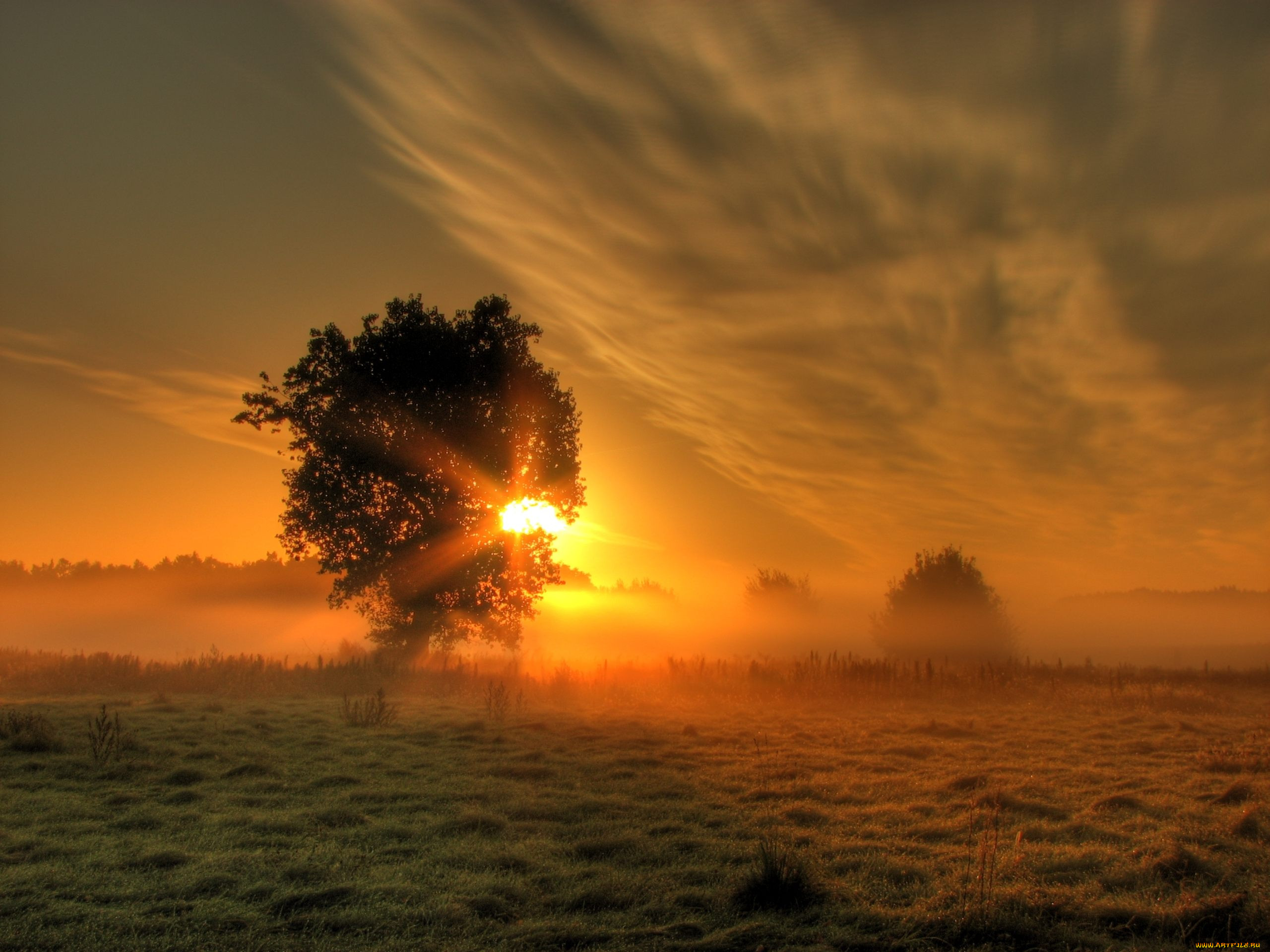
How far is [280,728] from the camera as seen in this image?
1547 centimetres

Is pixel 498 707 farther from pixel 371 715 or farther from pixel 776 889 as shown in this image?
pixel 776 889

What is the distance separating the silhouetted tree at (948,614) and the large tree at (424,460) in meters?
35.6

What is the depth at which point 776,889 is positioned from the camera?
20.9ft

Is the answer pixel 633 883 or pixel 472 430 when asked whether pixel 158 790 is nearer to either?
pixel 633 883

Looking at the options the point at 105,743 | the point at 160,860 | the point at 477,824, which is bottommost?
the point at 477,824

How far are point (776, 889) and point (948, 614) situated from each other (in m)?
→ 53.5

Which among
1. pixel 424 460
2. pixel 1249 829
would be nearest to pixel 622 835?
pixel 1249 829

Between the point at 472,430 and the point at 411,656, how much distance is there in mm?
10095

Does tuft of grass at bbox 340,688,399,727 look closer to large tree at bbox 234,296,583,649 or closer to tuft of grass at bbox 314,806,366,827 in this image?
tuft of grass at bbox 314,806,366,827

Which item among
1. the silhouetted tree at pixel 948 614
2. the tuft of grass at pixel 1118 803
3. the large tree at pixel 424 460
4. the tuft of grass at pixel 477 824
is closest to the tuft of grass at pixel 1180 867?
the tuft of grass at pixel 1118 803

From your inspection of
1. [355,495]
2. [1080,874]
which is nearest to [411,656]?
[355,495]

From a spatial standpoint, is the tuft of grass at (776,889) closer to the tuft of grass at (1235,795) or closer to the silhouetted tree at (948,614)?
the tuft of grass at (1235,795)

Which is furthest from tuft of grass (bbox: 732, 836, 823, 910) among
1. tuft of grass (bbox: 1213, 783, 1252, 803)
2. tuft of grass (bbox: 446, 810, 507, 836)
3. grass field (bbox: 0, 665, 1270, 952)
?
tuft of grass (bbox: 1213, 783, 1252, 803)

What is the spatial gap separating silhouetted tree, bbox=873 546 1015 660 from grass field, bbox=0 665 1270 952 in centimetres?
3761
